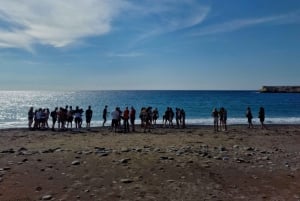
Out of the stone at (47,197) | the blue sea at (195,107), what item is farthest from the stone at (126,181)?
the blue sea at (195,107)

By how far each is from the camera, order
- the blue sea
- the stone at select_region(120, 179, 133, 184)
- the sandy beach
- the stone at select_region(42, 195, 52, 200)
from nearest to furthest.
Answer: the stone at select_region(42, 195, 52, 200) → the sandy beach → the stone at select_region(120, 179, 133, 184) → the blue sea

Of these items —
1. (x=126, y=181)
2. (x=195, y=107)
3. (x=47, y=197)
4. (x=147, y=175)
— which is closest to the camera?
(x=47, y=197)

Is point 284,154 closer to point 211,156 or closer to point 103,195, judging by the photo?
point 211,156

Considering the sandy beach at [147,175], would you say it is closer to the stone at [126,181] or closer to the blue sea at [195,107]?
the stone at [126,181]

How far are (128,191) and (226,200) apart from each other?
8.49ft

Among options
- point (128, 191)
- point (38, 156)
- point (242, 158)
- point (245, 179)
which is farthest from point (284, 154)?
point (38, 156)

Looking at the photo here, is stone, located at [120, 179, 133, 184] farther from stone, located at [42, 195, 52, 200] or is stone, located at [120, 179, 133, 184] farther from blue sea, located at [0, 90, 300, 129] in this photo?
blue sea, located at [0, 90, 300, 129]

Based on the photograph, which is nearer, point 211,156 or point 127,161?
point 127,161

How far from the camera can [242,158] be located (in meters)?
15.1

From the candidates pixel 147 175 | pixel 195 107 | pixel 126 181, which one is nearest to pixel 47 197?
pixel 126 181

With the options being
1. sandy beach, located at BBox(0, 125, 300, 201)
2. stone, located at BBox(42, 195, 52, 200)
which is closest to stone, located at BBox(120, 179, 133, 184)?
sandy beach, located at BBox(0, 125, 300, 201)

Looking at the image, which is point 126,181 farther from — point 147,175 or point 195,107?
point 195,107

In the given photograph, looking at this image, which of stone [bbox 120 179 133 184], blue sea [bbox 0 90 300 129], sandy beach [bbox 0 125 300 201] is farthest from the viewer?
blue sea [bbox 0 90 300 129]

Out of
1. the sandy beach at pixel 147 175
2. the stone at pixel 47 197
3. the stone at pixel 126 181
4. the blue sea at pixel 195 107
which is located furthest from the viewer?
the blue sea at pixel 195 107
